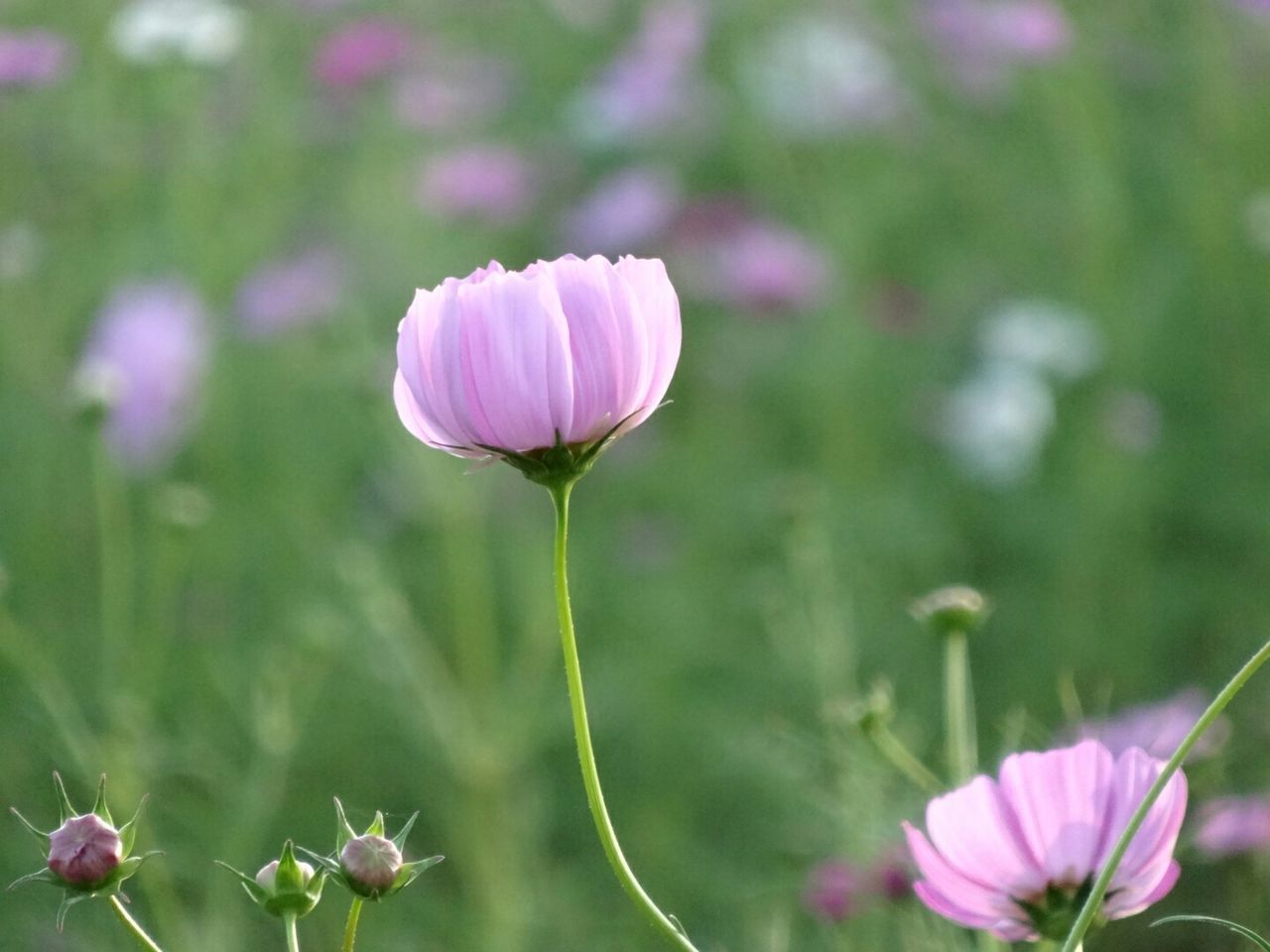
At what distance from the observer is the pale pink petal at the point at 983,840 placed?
470mm

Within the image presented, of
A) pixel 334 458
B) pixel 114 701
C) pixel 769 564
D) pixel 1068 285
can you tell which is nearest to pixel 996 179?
pixel 1068 285

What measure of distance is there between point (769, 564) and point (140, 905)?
0.93m

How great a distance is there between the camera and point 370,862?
0.46 m

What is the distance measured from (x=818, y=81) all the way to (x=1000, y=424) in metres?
0.72

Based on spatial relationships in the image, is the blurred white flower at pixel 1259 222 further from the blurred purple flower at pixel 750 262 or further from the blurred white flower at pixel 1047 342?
the blurred purple flower at pixel 750 262

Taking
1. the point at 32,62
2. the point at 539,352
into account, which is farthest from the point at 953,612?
the point at 32,62

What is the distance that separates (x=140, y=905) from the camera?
61.6 inches

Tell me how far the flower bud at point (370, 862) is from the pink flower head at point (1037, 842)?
0.14 meters

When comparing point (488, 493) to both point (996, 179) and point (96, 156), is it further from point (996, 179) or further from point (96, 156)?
point (996, 179)

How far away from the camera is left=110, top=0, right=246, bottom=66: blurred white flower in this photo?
180 centimetres

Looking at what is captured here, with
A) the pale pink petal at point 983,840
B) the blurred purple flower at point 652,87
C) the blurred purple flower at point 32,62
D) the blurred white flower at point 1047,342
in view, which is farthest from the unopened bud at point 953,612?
the blurred purple flower at point 652,87

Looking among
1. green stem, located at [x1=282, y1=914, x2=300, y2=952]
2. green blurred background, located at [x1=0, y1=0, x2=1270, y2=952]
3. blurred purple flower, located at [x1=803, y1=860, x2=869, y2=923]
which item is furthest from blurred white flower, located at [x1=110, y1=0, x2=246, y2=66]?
green stem, located at [x1=282, y1=914, x2=300, y2=952]

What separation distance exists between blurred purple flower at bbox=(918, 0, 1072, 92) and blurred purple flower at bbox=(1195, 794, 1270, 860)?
1.73 metres

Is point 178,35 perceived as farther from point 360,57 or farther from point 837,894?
point 837,894
